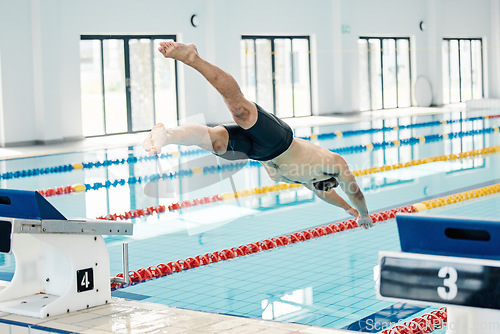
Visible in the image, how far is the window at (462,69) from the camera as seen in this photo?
26.0 meters

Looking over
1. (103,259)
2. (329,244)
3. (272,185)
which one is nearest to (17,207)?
(103,259)

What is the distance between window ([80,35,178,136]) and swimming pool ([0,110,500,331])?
3.58m

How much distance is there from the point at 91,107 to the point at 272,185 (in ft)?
31.7

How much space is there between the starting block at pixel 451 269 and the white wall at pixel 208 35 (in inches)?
528

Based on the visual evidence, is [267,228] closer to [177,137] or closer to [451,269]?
[177,137]

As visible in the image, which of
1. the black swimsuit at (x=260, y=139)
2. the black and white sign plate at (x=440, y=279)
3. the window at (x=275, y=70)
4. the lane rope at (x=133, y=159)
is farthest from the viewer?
the window at (x=275, y=70)

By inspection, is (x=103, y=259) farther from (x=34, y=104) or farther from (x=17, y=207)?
(x=34, y=104)

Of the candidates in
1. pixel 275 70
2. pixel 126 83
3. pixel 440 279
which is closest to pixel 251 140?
pixel 440 279

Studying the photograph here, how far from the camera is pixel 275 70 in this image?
68.5 ft

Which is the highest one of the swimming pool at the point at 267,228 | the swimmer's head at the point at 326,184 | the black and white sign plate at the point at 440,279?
the swimmer's head at the point at 326,184

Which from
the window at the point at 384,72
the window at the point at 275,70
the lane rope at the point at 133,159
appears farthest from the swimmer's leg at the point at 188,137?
the window at the point at 384,72

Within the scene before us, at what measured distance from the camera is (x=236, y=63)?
62.0ft

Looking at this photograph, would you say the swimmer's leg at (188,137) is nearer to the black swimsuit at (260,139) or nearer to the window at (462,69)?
the black swimsuit at (260,139)

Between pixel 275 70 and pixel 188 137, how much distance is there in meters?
17.2
